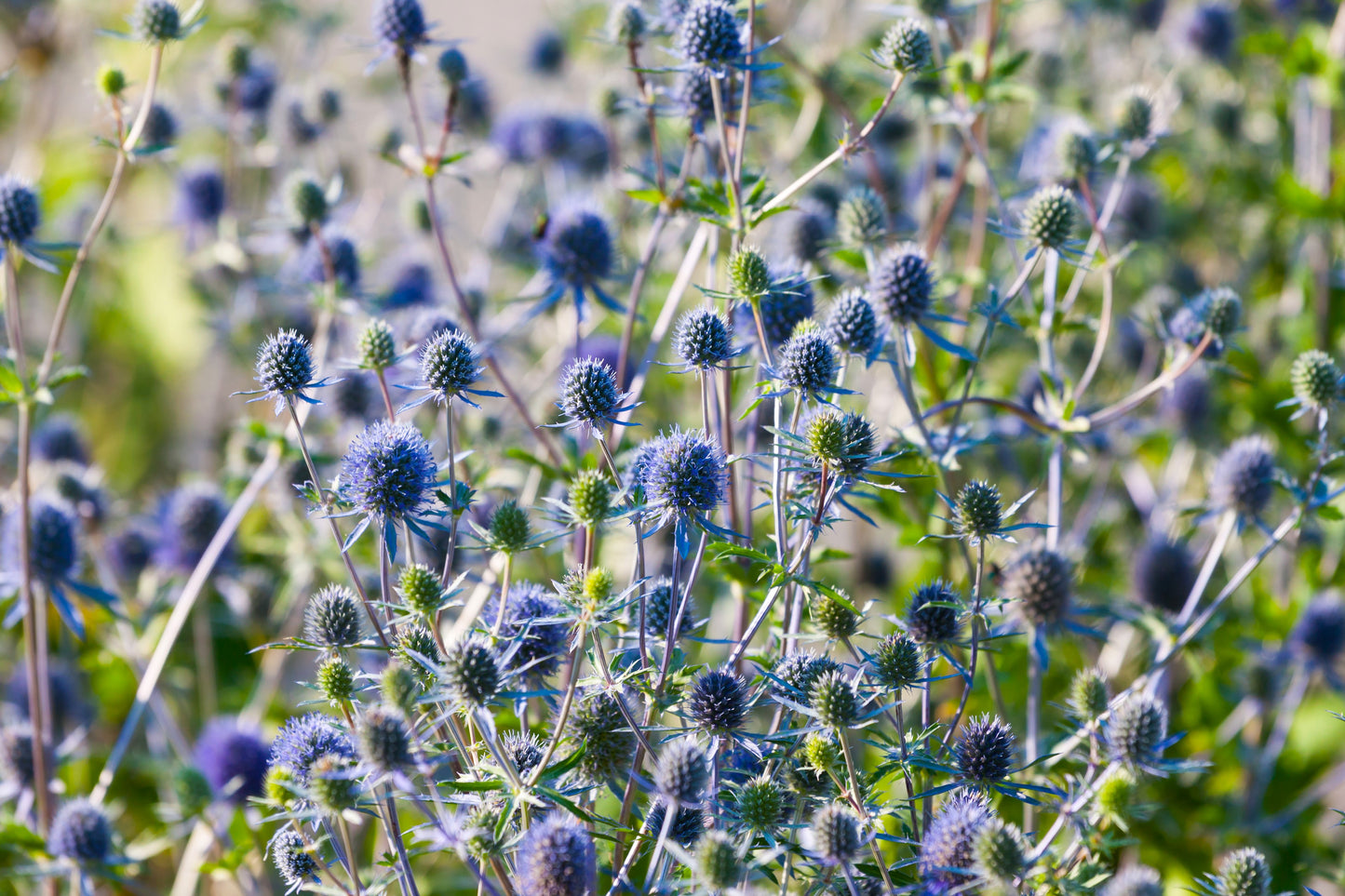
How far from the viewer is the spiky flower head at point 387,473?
1598 mm

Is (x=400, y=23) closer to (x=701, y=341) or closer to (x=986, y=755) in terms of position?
(x=701, y=341)

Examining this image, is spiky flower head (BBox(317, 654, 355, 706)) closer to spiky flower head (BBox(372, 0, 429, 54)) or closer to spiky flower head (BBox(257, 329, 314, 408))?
spiky flower head (BBox(257, 329, 314, 408))

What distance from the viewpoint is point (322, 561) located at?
2.75m

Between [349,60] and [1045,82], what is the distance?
3.15m

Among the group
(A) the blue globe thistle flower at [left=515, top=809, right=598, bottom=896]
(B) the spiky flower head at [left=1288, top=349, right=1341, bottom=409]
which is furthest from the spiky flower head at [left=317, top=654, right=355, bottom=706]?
(B) the spiky flower head at [left=1288, top=349, right=1341, bottom=409]

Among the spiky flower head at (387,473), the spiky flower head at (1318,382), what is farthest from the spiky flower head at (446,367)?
the spiky flower head at (1318,382)

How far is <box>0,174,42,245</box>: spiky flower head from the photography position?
7.29 feet

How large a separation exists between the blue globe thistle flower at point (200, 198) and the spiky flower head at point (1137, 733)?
2.99 metres

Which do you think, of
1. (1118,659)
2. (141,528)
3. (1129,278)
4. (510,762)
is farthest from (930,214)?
(141,528)

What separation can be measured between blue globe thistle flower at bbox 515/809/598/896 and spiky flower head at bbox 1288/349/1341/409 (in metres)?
1.56

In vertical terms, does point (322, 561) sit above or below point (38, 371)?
below

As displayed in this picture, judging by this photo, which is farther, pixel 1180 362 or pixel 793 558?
pixel 1180 362

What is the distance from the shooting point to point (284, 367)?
5.37ft

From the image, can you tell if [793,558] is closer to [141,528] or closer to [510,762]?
[510,762]
